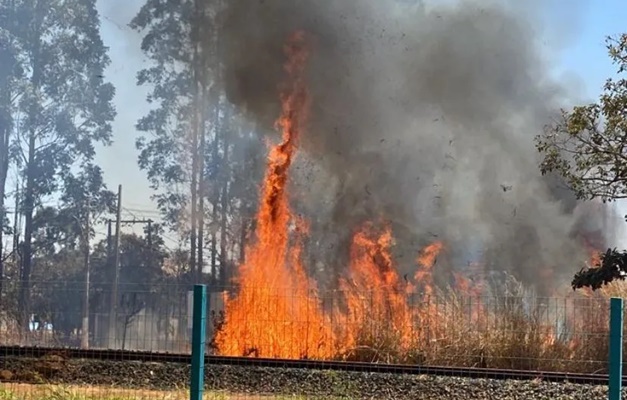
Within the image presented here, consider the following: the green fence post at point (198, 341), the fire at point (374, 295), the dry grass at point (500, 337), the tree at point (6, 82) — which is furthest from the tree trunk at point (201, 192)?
the green fence post at point (198, 341)

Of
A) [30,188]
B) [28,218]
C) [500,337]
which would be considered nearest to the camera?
[500,337]

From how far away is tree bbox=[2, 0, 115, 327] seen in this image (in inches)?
1200

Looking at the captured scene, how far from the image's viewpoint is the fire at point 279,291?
15.2 meters

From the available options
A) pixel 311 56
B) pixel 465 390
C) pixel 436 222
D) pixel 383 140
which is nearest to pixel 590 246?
pixel 436 222

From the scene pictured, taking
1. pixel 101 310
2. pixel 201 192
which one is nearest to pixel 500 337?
pixel 201 192

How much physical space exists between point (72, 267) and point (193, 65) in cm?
1255

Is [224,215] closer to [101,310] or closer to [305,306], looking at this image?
[101,310]

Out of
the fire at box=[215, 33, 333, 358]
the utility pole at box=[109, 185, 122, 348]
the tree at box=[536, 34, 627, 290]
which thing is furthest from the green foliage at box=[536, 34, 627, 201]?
the utility pole at box=[109, 185, 122, 348]

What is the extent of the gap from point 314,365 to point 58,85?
21661 mm

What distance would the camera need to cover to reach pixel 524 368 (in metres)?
13.1

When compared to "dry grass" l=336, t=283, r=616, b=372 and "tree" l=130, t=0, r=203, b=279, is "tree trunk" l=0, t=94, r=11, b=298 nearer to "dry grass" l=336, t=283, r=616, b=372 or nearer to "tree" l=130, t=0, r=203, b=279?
"tree" l=130, t=0, r=203, b=279

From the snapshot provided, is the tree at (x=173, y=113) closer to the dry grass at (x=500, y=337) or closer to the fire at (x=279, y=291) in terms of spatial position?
the fire at (x=279, y=291)

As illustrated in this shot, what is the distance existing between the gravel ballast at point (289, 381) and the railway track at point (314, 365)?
317 mm

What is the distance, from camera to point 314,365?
41.7 ft
